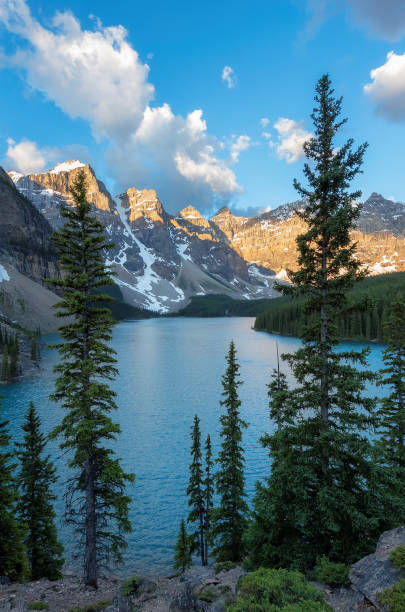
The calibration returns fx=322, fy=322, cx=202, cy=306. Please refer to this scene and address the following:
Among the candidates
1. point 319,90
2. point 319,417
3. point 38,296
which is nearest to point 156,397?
point 319,417

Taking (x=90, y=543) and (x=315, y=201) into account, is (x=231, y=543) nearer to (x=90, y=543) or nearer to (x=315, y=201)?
(x=90, y=543)

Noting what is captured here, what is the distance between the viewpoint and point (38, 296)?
620 feet

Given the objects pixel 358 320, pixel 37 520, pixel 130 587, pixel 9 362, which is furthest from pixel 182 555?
pixel 358 320

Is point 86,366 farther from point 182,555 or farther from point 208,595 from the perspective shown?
point 182,555

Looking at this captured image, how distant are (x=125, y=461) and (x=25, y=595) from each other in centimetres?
2515

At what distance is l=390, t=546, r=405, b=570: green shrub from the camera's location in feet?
30.0

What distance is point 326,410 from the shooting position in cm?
1381

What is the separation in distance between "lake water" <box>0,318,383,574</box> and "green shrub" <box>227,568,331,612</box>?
57.0 feet

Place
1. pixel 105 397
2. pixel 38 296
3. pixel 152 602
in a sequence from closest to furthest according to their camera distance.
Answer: pixel 152 602 → pixel 105 397 → pixel 38 296

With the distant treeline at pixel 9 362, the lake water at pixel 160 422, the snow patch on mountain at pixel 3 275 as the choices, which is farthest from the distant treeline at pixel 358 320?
the snow patch on mountain at pixel 3 275

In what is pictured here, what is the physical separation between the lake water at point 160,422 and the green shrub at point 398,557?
18792 millimetres

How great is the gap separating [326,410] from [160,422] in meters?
42.0

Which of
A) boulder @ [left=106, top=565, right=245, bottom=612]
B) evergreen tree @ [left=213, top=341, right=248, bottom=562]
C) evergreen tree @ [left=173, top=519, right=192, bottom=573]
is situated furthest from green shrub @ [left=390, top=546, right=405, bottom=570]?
evergreen tree @ [left=173, top=519, right=192, bottom=573]

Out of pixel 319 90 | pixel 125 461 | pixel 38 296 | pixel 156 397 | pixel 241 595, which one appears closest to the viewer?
pixel 241 595
